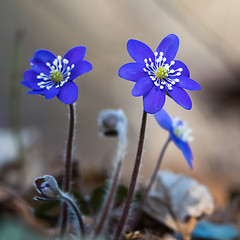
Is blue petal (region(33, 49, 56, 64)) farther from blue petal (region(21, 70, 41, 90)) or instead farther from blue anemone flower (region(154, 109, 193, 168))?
blue anemone flower (region(154, 109, 193, 168))

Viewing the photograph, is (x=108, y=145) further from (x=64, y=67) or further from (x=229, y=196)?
(x=64, y=67)

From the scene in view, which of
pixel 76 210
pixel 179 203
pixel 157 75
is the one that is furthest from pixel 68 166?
pixel 179 203

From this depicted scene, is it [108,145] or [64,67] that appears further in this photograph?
[108,145]

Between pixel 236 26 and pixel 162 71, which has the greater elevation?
pixel 236 26

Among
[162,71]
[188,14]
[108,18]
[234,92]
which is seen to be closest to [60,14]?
[108,18]

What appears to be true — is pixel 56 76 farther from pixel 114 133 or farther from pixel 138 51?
pixel 114 133
